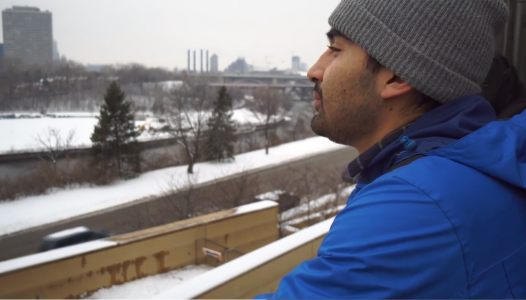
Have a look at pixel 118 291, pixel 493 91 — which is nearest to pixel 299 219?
pixel 118 291

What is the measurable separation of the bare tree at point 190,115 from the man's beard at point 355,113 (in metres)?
11.1

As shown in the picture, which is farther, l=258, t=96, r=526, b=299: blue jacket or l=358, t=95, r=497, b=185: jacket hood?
l=358, t=95, r=497, b=185: jacket hood

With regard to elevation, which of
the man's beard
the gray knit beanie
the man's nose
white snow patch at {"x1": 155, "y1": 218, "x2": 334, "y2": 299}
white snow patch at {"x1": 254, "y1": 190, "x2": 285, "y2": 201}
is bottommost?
white snow patch at {"x1": 254, "y1": 190, "x2": 285, "y2": 201}

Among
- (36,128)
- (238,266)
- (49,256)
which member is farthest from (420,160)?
(36,128)

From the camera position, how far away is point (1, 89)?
371 centimetres

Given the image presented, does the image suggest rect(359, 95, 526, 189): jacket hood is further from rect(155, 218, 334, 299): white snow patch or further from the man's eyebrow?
rect(155, 218, 334, 299): white snow patch

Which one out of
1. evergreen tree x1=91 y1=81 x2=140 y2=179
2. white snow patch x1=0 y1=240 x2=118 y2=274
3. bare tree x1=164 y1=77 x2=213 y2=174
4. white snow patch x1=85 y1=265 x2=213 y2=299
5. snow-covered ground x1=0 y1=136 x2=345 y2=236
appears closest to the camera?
white snow patch x1=0 y1=240 x2=118 y2=274

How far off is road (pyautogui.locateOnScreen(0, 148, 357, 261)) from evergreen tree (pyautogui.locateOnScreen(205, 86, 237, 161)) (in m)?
1.54

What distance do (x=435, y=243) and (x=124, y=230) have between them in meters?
7.24

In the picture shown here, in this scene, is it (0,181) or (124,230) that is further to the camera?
(124,230)

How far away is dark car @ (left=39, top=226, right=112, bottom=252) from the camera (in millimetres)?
4527

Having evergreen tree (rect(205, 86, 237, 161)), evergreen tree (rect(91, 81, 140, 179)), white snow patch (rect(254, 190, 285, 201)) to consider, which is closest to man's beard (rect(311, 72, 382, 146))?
evergreen tree (rect(91, 81, 140, 179))

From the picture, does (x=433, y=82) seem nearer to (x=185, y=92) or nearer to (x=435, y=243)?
(x=435, y=243)

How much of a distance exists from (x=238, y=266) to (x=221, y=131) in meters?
13.0
